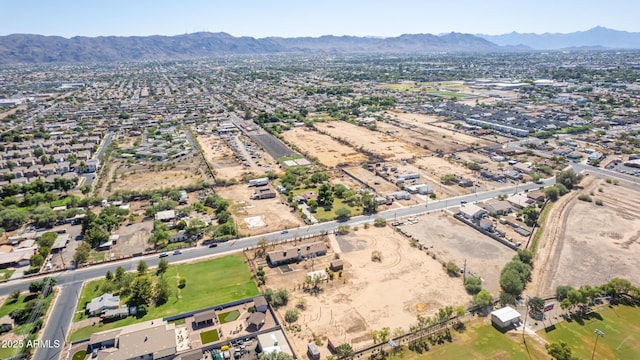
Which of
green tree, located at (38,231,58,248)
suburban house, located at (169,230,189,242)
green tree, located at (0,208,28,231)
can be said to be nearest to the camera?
green tree, located at (38,231,58,248)

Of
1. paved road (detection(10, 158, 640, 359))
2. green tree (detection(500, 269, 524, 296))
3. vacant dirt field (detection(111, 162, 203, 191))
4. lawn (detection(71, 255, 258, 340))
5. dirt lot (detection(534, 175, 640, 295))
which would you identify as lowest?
dirt lot (detection(534, 175, 640, 295))

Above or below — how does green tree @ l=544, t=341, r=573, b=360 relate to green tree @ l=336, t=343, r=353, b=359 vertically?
above

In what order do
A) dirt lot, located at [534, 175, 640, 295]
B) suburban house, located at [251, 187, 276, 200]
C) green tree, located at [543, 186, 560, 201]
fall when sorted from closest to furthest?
dirt lot, located at [534, 175, 640, 295] → green tree, located at [543, 186, 560, 201] → suburban house, located at [251, 187, 276, 200]

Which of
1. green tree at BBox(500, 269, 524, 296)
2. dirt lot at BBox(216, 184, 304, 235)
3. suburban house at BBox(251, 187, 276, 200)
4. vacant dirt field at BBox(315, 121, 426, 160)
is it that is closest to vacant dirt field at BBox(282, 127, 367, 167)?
vacant dirt field at BBox(315, 121, 426, 160)

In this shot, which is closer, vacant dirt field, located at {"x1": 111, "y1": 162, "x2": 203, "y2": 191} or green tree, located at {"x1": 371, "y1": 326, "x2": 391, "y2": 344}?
green tree, located at {"x1": 371, "y1": 326, "x2": 391, "y2": 344}

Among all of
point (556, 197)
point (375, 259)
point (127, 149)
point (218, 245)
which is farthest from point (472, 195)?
point (127, 149)

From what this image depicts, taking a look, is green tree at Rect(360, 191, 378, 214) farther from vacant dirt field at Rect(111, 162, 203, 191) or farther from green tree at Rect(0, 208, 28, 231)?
green tree at Rect(0, 208, 28, 231)

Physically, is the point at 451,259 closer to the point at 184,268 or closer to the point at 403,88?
the point at 184,268
